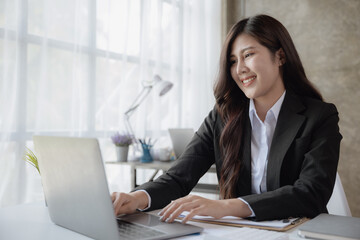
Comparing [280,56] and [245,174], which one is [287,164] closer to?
[245,174]

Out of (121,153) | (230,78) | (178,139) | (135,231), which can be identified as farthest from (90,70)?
(135,231)

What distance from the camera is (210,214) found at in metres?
0.97

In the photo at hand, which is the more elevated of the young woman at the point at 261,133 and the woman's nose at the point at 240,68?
the woman's nose at the point at 240,68

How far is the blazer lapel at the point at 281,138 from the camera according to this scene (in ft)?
4.22

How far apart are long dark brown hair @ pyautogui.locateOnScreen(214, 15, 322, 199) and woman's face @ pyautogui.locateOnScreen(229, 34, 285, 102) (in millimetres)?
25

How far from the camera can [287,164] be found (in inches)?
51.1

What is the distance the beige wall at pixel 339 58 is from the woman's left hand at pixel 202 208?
3.66m

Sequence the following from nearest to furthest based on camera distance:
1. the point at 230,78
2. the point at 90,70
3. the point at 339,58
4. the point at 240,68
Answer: the point at 240,68
the point at 230,78
the point at 90,70
the point at 339,58

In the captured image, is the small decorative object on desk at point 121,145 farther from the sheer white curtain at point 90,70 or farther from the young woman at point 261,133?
the young woman at point 261,133

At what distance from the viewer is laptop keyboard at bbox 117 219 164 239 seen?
0.79 m

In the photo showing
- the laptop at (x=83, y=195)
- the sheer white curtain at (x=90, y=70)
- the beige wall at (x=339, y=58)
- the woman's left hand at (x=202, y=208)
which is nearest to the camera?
the laptop at (x=83, y=195)

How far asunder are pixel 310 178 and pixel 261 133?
342mm

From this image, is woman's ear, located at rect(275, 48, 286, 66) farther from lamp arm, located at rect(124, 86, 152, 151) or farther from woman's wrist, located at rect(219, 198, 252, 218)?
lamp arm, located at rect(124, 86, 152, 151)

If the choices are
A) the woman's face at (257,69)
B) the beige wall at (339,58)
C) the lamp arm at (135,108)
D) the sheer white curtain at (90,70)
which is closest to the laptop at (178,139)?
the lamp arm at (135,108)
